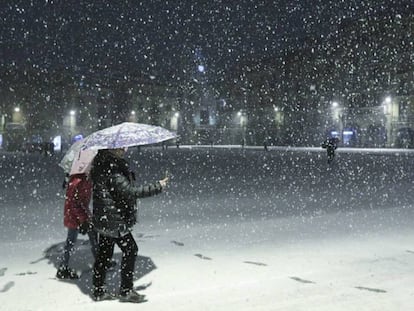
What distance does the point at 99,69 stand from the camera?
254 feet

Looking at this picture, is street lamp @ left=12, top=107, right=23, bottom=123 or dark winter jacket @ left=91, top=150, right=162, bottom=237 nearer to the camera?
dark winter jacket @ left=91, top=150, right=162, bottom=237

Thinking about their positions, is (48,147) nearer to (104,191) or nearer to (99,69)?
(104,191)

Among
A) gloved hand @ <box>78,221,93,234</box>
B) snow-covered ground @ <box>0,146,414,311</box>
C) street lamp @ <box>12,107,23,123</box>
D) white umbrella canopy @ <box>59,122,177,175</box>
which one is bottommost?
snow-covered ground @ <box>0,146,414,311</box>

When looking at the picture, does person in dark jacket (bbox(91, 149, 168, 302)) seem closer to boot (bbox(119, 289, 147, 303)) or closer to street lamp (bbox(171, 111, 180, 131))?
boot (bbox(119, 289, 147, 303))

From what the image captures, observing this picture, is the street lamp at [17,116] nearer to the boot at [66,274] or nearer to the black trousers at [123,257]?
the boot at [66,274]

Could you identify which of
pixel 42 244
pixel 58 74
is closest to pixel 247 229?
pixel 42 244

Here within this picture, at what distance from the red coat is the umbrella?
1.75ft

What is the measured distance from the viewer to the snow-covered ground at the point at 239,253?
166 inches

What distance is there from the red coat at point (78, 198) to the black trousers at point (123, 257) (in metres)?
0.51

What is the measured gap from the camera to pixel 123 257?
4141 millimetres

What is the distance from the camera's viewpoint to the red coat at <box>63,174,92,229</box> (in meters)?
4.57

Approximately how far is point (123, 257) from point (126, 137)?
3.46 feet

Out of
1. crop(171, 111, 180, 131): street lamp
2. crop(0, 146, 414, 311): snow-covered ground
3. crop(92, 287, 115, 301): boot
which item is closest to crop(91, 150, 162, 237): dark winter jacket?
crop(92, 287, 115, 301): boot

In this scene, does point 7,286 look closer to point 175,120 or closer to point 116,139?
point 116,139
